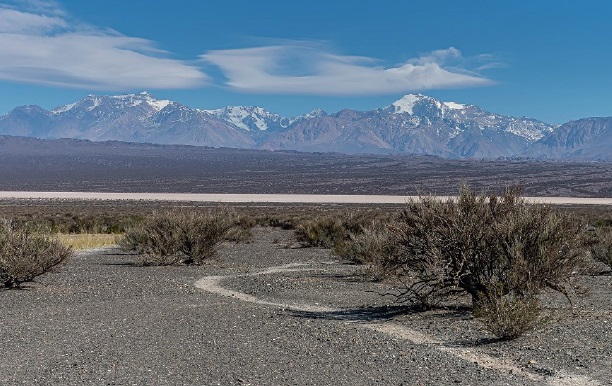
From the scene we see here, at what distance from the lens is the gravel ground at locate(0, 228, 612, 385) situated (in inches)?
345

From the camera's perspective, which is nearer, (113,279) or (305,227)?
(113,279)

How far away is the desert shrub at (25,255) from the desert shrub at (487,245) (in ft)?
26.6

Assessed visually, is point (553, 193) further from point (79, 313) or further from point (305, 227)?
point (79, 313)

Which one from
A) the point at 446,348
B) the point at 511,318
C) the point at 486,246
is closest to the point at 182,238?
the point at 486,246

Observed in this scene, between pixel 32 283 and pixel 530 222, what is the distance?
11.2 metres

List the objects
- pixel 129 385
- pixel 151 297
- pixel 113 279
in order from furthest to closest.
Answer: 1. pixel 113 279
2. pixel 151 297
3. pixel 129 385

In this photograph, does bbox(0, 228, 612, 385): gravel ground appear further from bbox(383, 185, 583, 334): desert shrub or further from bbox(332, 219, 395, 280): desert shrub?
bbox(332, 219, 395, 280): desert shrub

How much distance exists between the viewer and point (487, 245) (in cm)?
1205

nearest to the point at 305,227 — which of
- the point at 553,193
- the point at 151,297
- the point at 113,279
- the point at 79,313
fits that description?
the point at 113,279

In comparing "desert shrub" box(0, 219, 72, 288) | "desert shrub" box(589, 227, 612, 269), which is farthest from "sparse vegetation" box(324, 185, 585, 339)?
"desert shrub" box(589, 227, 612, 269)

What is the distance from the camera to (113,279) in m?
18.2

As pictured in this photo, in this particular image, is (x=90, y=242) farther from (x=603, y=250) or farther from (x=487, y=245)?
(x=487, y=245)

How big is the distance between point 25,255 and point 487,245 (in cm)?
987

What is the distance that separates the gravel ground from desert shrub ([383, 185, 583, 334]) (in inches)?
26.0
